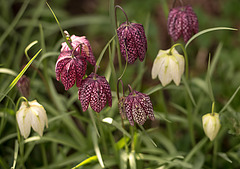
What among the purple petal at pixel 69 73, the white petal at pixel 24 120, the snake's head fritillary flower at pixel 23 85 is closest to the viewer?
the purple petal at pixel 69 73

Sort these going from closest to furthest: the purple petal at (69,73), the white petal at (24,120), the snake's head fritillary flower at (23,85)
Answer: the purple petal at (69,73) < the white petal at (24,120) < the snake's head fritillary flower at (23,85)

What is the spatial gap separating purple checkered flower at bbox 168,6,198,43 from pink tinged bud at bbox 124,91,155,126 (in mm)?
480

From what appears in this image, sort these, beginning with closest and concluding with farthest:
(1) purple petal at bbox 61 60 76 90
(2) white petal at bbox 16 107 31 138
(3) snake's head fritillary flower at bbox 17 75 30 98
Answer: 1. (1) purple petal at bbox 61 60 76 90
2. (2) white petal at bbox 16 107 31 138
3. (3) snake's head fritillary flower at bbox 17 75 30 98

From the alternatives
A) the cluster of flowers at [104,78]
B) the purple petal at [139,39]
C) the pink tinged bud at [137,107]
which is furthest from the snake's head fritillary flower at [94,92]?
the purple petal at [139,39]

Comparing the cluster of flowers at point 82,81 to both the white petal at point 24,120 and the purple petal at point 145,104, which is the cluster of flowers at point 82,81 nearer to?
the purple petal at point 145,104

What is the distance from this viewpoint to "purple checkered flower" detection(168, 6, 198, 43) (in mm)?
1851

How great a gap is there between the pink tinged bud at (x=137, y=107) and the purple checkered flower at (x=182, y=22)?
0.48 metres

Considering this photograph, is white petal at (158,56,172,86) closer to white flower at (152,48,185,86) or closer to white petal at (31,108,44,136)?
white flower at (152,48,185,86)

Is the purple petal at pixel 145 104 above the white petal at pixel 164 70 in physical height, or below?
below

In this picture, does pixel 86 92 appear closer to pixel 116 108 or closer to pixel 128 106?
pixel 128 106

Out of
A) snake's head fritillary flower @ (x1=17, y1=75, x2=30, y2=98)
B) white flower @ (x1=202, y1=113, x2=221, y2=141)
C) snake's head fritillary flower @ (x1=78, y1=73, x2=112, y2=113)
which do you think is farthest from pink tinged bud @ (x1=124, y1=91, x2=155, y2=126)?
snake's head fritillary flower @ (x1=17, y1=75, x2=30, y2=98)

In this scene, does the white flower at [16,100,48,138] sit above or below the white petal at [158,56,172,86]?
below

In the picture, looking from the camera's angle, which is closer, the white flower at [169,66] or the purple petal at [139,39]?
the purple petal at [139,39]

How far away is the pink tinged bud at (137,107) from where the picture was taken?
1.57 meters
